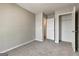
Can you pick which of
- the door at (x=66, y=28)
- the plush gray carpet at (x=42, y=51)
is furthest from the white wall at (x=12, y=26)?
the door at (x=66, y=28)

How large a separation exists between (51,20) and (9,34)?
3727 millimetres

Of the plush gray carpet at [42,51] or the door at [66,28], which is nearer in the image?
the plush gray carpet at [42,51]

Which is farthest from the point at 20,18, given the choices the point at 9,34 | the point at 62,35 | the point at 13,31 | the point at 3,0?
the point at 62,35

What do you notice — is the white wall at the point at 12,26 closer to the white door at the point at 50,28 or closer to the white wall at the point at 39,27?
the white wall at the point at 39,27

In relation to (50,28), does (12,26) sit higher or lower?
higher

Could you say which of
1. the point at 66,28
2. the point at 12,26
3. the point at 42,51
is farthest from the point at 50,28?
the point at 12,26

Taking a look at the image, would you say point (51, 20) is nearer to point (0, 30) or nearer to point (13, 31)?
point (13, 31)

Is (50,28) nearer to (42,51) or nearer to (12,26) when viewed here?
(42,51)

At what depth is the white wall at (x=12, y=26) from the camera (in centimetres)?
321

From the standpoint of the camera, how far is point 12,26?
3.74 m

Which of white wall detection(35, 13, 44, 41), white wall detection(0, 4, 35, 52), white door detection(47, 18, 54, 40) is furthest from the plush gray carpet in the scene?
white door detection(47, 18, 54, 40)

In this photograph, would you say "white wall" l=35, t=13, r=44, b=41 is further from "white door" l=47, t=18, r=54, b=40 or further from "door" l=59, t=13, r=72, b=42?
"door" l=59, t=13, r=72, b=42

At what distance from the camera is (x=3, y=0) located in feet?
5.68

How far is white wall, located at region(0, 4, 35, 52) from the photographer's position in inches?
126
